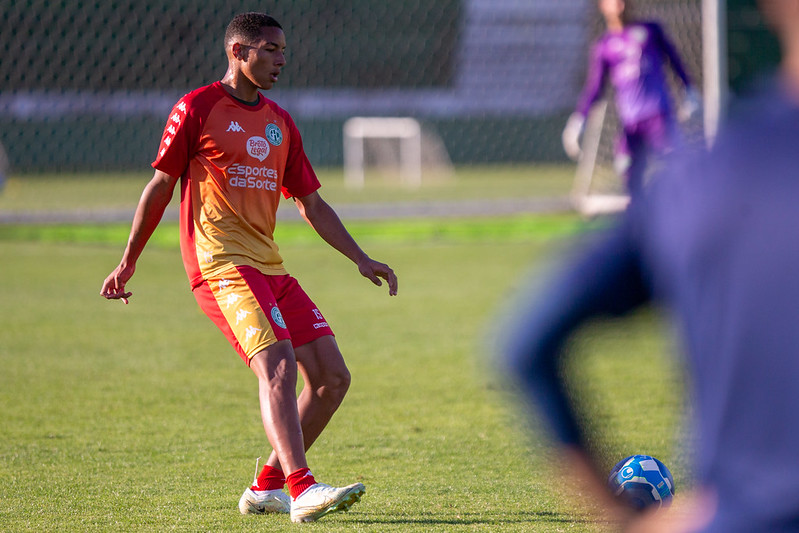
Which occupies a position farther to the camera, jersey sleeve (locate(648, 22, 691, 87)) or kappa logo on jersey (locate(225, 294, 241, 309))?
jersey sleeve (locate(648, 22, 691, 87))

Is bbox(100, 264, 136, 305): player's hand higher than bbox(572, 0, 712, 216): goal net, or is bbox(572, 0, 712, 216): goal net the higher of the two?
bbox(100, 264, 136, 305): player's hand

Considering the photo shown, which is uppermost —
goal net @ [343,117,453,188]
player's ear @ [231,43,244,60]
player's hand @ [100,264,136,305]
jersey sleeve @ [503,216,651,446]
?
player's ear @ [231,43,244,60]

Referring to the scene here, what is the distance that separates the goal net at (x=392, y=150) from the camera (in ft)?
105

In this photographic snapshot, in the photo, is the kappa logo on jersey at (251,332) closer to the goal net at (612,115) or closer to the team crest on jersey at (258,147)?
the team crest on jersey at (258,147)

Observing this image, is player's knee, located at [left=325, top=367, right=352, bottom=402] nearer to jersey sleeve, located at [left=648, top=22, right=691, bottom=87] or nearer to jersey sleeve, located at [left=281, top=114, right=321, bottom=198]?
jersey sleeve, located at [left=281, top=114, right=321, bottom=198]

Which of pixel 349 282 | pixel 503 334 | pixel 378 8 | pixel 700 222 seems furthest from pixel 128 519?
pixel 378 8

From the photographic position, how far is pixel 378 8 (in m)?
21.0

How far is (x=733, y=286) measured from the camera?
4.44ft

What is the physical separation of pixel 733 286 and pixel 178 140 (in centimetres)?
307

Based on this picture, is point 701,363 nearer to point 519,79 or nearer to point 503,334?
point 503,334

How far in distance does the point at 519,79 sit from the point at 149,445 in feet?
66.9

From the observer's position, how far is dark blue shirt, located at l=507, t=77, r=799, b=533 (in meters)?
1.32

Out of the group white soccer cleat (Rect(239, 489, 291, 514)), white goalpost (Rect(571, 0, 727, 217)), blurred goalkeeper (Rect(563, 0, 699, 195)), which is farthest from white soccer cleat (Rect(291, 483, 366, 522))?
white goalpost (Rect(571, 0, 727, 217))

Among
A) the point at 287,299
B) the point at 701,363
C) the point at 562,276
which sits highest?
the point at 562,276
